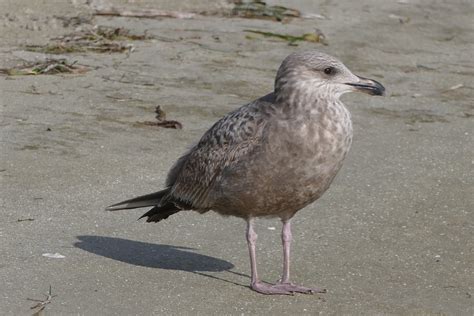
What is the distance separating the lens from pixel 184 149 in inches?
385

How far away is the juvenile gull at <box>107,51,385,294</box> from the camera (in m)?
6.75

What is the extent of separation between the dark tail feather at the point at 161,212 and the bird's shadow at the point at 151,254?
0.70 ft

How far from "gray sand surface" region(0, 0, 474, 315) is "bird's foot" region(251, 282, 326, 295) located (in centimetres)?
5

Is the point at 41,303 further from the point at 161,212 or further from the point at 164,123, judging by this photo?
the point at 164,123

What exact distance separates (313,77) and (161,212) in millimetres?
1466

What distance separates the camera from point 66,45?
1246 centimetres

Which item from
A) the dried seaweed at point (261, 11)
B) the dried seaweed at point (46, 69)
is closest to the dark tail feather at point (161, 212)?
the dried seaweed at point (46, 69)

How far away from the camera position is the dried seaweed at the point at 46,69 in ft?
37.5

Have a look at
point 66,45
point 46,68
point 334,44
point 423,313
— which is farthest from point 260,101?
point 334,44

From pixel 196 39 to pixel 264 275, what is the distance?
6146mm

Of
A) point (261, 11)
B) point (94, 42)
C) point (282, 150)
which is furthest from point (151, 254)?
point (261, 11)

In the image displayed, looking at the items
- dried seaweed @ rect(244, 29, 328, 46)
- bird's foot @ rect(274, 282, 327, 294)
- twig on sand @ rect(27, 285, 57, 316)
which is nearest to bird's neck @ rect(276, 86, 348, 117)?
bird's foot @ rect(274, 282, 327, 294)

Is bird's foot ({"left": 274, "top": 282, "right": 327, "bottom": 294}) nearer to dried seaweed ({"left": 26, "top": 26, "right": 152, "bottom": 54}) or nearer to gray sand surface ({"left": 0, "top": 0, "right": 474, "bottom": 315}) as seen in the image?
gray sand surface ({"left": 0, "top": 0, "right": 474, "bottom": 315})

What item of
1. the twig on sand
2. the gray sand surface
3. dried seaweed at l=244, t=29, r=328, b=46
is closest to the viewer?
the twig on sand
